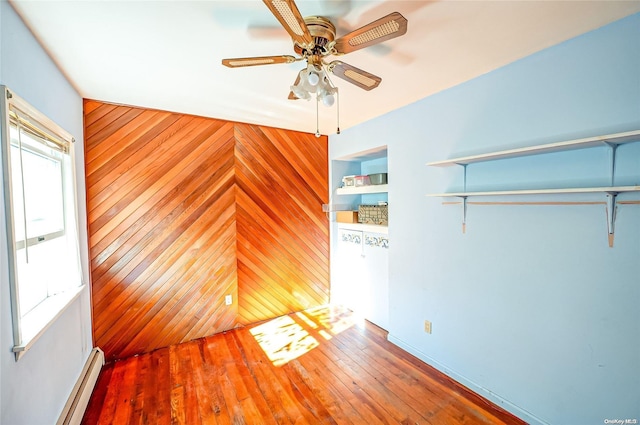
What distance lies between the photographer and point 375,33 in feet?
3.83

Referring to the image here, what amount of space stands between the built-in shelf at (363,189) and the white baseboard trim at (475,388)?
5.60ft

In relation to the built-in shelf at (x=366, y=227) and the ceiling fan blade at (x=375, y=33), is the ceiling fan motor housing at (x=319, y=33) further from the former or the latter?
the built-in shelf at (x=366, y=227)

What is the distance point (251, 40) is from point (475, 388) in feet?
10.1

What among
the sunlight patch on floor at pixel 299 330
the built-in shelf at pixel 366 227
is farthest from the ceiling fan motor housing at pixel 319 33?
the sunlight patch on floor at pixel 299 330

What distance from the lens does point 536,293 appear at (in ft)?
5.90

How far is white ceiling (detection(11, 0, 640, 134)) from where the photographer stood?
1337 millimetres

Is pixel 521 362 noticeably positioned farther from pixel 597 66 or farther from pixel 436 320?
pixel 597 66

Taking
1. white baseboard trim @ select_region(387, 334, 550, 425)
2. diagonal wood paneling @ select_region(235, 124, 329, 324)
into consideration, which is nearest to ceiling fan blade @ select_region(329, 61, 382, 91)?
diagonal wood paneling @ select_region(235, 124, 329, 324)

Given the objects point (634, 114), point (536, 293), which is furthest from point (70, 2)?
point (536, 293)

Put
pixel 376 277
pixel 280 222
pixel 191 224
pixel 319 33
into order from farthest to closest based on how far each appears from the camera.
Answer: pixel 280 222 < pixel 376 277 < pixel 191 224 < pixel 319 33

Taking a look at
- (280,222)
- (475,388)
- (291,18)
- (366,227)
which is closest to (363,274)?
(366,227)

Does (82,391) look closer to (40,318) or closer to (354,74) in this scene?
(40,318)

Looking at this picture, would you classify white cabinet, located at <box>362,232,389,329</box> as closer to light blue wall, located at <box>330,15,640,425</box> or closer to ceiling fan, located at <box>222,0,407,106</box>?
light blue wall, located at <box>330,15,640,425</box>

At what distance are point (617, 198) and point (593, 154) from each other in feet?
0.95
